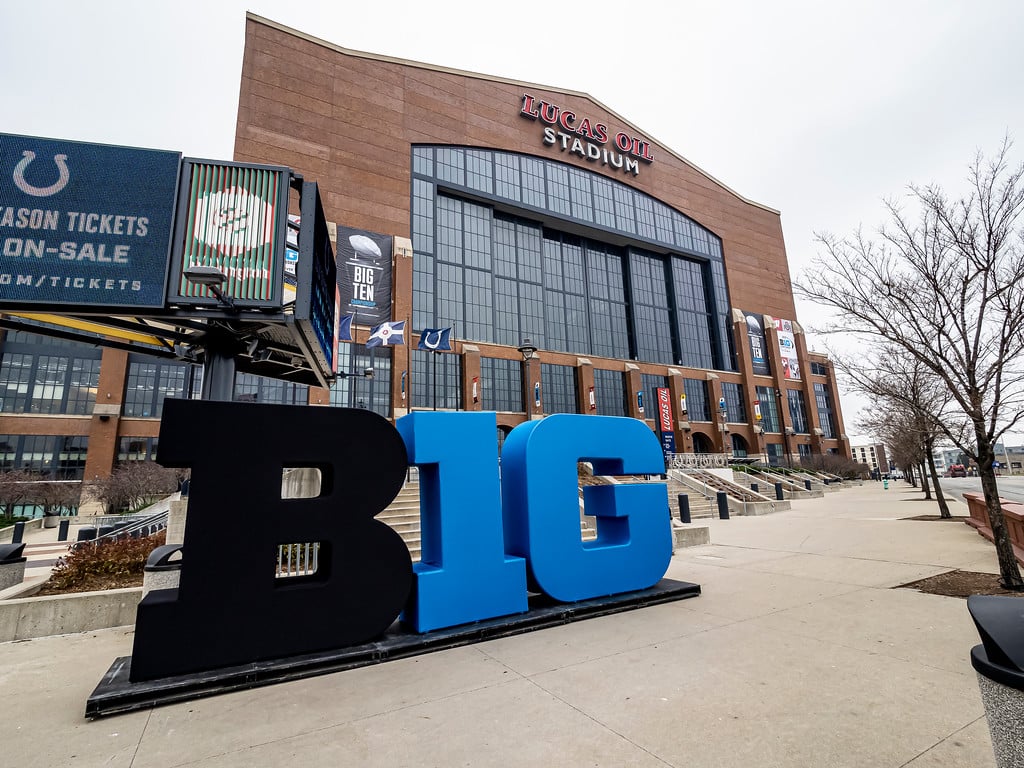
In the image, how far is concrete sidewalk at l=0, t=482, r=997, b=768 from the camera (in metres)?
3.03

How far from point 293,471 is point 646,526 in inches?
329

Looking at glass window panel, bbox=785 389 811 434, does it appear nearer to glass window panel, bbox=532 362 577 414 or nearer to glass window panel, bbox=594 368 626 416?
glass window panel, bbox=594 368 626 416

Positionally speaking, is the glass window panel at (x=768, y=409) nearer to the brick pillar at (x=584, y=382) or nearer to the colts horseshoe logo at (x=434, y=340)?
the brick pillar at (x=584, y=382)

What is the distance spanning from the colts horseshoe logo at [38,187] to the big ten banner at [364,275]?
2843cm

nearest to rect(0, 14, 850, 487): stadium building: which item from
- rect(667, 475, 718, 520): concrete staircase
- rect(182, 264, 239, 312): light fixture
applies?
rect(667, 475, 718, 520): concrete staircase

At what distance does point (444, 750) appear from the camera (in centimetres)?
310

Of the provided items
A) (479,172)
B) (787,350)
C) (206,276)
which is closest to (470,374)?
(479,172)

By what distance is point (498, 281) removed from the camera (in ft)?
145

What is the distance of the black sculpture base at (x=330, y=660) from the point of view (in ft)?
13.0

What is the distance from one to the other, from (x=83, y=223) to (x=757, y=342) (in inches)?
2457

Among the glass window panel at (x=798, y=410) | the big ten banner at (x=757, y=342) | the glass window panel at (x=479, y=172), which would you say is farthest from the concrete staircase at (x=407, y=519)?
the glass window panel at (x=798, y=410)

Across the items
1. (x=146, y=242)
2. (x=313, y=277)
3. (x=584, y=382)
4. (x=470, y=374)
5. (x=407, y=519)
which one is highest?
(x=584, y=382)

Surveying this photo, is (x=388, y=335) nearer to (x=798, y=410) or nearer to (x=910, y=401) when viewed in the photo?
(x=910, y=401)

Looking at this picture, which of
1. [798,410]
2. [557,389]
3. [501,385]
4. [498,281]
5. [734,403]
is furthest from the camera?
[798,410]
